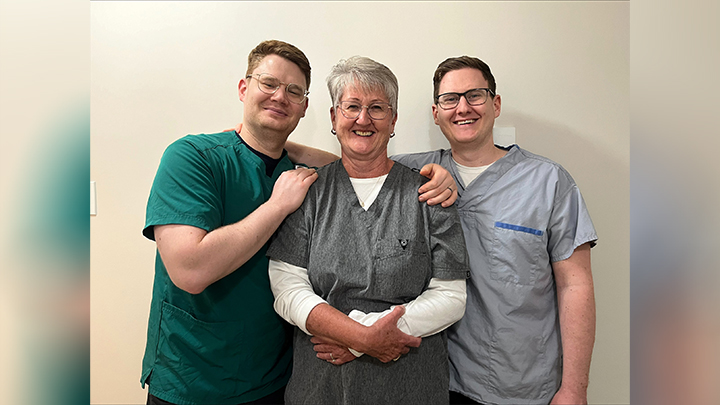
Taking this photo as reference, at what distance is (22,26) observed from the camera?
0.19 m

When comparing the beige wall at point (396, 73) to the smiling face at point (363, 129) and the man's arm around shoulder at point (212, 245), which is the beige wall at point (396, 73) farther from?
the man's arm around shoulder at point (212, 245)

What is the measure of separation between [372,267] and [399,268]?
0.08m

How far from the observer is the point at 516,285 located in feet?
4.25

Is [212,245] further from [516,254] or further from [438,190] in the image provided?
[516,254]

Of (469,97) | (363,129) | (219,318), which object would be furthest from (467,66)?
(219,318)

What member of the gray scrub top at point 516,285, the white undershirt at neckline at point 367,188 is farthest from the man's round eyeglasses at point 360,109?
the gray scrub top at point 516,285

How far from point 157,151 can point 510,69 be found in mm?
1591

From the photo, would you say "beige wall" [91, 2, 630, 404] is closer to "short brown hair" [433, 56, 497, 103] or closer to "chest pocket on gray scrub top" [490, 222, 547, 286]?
"short brown hair" [433, 56, 497, 103]

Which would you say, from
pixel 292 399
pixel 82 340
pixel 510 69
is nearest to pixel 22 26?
pixel 82 340

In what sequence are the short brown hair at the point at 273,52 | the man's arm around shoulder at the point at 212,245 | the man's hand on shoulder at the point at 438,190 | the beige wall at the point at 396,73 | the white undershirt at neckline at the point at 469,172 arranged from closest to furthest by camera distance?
the man's arm around shoulder at the point at 212,245, the man's hand on shoulder at the point at 438,190, the short brown hair at the point at 273,52, the white undershirt at neckline at the point at 469,172, the beige wall at the point at 396,73

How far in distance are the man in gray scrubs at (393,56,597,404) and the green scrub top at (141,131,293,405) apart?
25.8 inches

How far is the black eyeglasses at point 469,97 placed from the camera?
4.58 feet

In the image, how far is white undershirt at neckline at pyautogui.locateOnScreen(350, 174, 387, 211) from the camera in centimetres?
125

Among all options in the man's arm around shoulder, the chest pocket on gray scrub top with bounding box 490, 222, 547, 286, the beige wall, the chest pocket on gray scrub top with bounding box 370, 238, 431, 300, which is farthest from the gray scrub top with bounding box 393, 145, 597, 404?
the man's arm around shoulder
